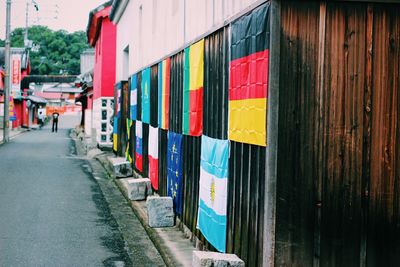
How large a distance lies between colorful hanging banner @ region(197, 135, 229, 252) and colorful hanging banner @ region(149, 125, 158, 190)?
5.00 metres

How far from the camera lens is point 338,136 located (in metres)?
6.42

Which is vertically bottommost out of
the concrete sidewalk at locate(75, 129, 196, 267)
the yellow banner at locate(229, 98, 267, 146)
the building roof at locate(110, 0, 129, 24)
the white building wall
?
the concrete sidewalk at locate(75, 129, 196, 267)

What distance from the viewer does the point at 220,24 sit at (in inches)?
337

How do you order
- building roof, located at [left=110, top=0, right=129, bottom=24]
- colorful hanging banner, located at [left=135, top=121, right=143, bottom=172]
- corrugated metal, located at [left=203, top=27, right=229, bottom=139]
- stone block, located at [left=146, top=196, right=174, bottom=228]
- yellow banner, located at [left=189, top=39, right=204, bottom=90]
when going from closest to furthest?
corrugated metal, located at [left=203, top=27, right=229, bottom=139] → yellow banner, located at [left=189, top=39, right=204, bottom=90] → stone block, located at [left=146, top=196, right=174, bottom=228] → colorful hanging banner, located at [left=135, top=121, right=143, bottom=172] → building roof, located at [left=110, top=0, right=129, bottom=24]

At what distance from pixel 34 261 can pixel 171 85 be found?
4.71m

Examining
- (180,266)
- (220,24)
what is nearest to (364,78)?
(220,24)

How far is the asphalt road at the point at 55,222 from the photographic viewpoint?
974 cm

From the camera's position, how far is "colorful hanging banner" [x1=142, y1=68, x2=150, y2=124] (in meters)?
16.2

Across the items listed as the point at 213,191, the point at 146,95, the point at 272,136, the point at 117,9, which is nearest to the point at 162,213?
the point at 213,191

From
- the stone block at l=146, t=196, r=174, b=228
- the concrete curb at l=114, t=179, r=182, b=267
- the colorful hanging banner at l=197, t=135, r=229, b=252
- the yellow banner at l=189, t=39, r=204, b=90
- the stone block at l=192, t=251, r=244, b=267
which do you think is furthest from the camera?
the stone block at l=146, t=196, r=174, b=228

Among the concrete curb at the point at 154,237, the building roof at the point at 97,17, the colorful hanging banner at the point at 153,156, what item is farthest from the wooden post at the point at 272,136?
the building roof at the point at 97,17

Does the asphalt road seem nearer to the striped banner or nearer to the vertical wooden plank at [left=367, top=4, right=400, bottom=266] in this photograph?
the striped banner

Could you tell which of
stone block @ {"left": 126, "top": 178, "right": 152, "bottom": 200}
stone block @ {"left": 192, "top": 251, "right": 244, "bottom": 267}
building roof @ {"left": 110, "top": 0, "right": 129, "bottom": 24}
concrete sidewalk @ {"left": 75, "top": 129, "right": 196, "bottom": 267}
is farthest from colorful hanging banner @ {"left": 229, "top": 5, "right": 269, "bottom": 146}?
building roof @ {"left": 110, "top": 0, "right": 129, "bottom": 24}

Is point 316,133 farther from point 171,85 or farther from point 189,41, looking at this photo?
point 171,85
